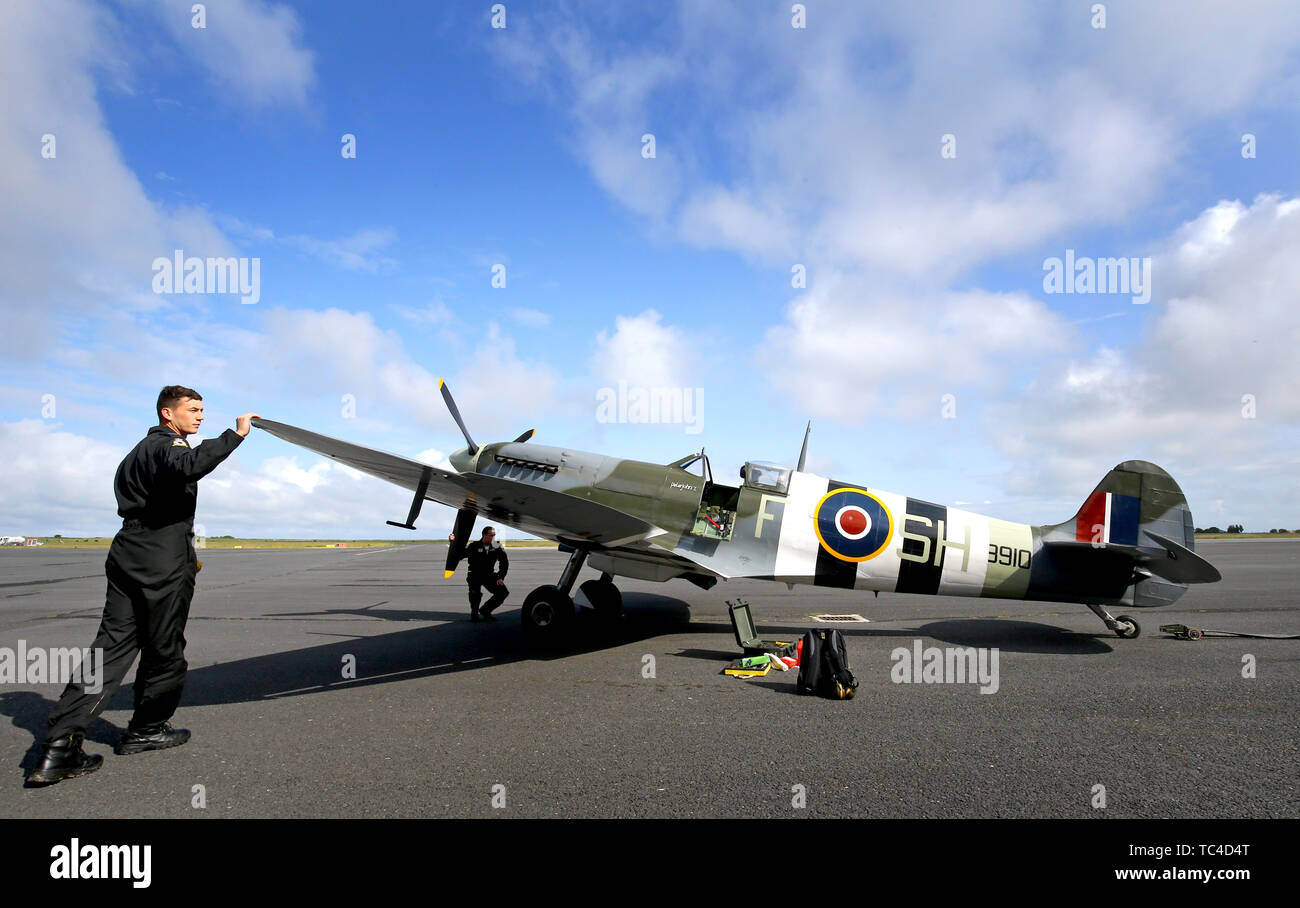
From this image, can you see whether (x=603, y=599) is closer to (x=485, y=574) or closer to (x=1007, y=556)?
(x=485, y=574)

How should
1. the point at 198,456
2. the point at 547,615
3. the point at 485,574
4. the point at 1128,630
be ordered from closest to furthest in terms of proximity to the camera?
the point at 198,456 → the point at 547,615 → the point at 1128,630 → the point at 485,574

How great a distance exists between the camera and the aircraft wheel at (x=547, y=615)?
7.82 m

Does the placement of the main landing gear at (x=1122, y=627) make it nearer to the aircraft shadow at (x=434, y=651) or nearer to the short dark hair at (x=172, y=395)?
the aircraft shadow at (x=434, y=651)

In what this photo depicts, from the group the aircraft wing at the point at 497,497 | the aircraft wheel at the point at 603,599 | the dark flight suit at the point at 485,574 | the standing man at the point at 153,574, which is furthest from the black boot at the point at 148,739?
the dark flight suit at the point at 485,574

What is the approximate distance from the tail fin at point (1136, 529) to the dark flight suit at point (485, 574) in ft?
25.9

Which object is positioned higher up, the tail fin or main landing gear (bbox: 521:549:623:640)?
the tail fin

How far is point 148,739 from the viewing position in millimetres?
4277

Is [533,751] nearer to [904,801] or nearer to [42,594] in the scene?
[904,801]

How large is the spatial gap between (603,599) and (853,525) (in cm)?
389

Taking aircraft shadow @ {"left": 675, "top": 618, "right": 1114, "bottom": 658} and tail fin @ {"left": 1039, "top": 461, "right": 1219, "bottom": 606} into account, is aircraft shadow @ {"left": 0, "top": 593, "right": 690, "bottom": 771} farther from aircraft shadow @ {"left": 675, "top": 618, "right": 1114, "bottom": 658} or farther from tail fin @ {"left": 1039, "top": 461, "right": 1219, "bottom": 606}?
tail fin @ {"left": 1039, "top": 461, "right": 1219, "bottom": 606}

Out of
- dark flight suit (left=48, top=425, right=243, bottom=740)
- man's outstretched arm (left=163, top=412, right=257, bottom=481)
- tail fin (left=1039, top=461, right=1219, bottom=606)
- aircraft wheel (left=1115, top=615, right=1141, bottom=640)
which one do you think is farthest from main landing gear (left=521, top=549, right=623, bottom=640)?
aircraft wheel (left=1115, top=615, right=1141, bottom=640)

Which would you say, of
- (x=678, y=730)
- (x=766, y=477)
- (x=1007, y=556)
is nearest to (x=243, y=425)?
(x=678, y=730)

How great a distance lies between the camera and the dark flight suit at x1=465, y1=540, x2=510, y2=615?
10031 millimetres

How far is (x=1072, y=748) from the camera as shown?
4.17m
